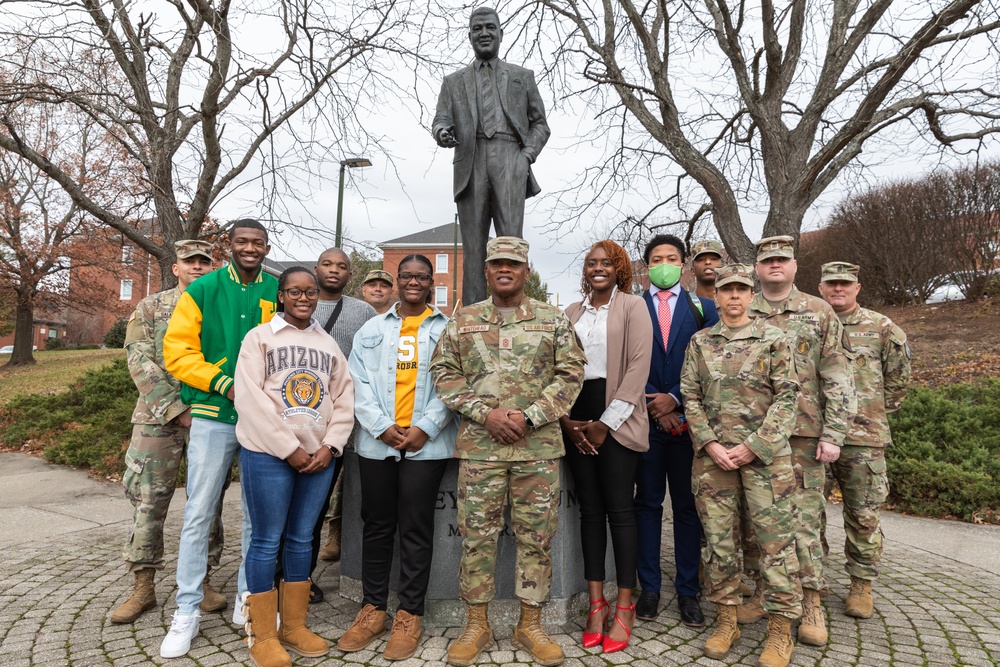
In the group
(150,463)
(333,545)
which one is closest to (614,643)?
(333,545)

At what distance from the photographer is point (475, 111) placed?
4605 millimetres

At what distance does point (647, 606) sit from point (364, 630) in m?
1.69

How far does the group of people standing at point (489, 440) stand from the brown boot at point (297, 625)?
1 cm

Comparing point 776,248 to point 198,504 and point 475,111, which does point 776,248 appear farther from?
point 198,504

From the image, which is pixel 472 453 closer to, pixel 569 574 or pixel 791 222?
pixel 569 574

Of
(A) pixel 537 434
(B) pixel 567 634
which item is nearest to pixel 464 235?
(A) pixel 537 434

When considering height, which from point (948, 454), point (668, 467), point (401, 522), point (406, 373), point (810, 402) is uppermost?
point (406, 373)

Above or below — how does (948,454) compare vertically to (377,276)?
below

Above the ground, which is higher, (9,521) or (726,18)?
(726,18)

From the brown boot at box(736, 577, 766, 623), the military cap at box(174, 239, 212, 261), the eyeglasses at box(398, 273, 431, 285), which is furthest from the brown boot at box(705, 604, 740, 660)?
the military cap at box(174, 239, 212, 261)

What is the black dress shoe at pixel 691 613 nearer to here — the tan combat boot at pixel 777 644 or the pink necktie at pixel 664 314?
the tan combat boot at pixel 777 644

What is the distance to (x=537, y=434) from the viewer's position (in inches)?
125

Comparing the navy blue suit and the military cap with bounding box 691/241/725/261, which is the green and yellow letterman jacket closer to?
the navy blue suit

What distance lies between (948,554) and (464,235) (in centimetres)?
507
